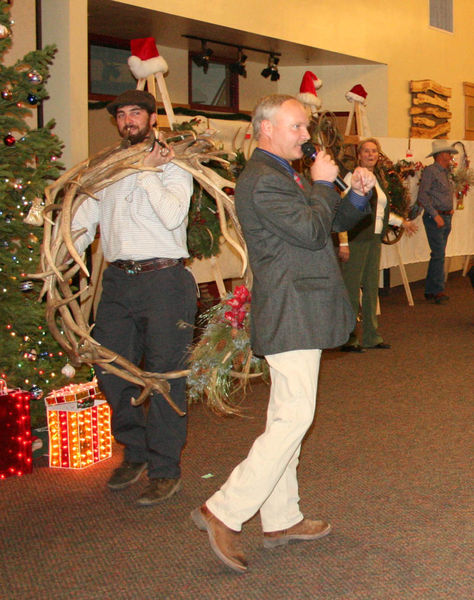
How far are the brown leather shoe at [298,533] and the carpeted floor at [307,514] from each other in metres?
0.03

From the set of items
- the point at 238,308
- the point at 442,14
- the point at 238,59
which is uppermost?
the point at 442,14

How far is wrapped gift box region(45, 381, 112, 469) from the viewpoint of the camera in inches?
165

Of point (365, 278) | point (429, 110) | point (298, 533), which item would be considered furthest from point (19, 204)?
point (429, 110)

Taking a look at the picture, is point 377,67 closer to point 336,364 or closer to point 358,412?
point 336,364

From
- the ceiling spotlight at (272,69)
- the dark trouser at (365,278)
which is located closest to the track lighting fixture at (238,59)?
the ceiling spotlight at (272,69)

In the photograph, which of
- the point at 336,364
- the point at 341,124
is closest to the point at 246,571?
the point at 336,364

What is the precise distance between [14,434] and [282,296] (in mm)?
1881

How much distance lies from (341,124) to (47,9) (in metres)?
5.78

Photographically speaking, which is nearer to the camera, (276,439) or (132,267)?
(276,439)

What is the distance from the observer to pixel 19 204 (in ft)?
14.5

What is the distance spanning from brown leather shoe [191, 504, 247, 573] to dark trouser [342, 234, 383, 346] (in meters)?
3.89

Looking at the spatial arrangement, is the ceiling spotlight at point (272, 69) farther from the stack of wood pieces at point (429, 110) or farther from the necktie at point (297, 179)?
Answer: the necktie at point (297, 179)

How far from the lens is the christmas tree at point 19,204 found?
14.3ft

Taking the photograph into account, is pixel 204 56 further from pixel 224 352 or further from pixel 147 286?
pixel 224 352
